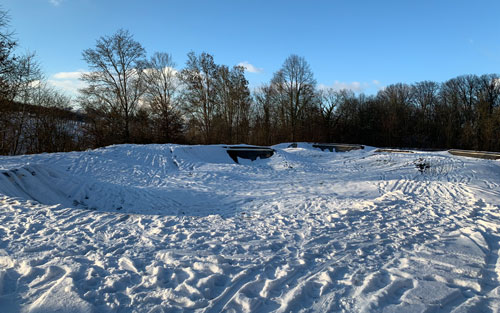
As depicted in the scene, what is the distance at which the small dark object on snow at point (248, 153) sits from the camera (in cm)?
1622

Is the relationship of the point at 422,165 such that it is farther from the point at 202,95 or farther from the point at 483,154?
the point at 202,95

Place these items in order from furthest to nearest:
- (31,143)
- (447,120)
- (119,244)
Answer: (447,120), (31,143), (119,244)

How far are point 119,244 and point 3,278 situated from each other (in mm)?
1285

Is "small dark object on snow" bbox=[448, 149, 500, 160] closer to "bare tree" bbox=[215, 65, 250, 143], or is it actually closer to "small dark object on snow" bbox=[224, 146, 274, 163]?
"small dark object on snow" bbox=[224, 146, 274, 163]

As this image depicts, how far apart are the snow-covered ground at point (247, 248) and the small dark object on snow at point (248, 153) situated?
24.5 ft

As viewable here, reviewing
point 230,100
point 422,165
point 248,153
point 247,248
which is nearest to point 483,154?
point 422,165

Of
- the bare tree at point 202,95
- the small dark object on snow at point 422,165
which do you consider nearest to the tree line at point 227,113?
the bare tree at point 202,95

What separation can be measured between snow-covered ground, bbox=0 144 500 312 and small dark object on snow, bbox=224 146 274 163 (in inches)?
293

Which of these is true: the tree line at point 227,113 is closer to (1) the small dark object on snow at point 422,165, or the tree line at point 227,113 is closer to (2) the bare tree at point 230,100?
(2) the bare tree at point 230,100

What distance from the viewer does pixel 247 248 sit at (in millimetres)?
3879

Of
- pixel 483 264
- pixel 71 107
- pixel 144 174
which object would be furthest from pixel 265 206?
pixel 71 107

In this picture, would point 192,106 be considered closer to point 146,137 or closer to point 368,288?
point 146,137

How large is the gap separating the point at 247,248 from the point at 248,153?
12.6 metres

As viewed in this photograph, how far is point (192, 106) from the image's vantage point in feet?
81.8
